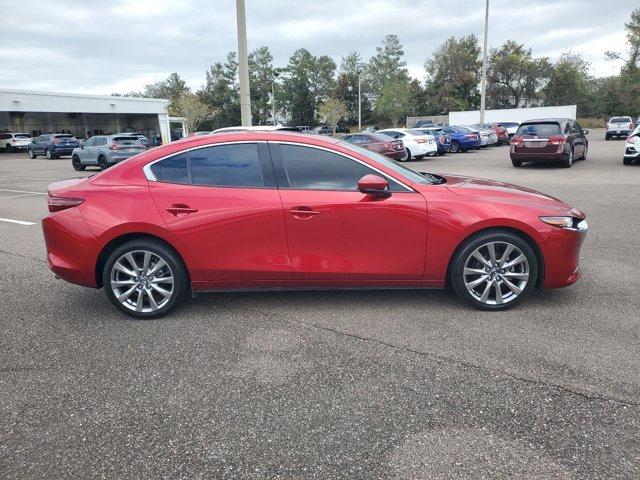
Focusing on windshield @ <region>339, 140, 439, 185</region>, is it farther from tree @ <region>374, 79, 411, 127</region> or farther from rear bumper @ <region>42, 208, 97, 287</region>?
tree @ <region>374, 79, 411, 127</region>

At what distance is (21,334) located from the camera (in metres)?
4.21

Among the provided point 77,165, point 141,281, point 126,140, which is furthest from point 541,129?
point 77,165

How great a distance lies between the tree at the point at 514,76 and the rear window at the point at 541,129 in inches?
2426

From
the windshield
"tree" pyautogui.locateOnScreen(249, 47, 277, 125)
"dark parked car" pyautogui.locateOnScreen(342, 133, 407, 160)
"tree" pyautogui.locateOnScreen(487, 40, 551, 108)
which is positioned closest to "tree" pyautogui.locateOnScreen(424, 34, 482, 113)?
"tree" pyautogui.locateOnScreen(487, 40, 551, 108)

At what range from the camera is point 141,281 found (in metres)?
4.42

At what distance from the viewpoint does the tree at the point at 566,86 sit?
65.4m

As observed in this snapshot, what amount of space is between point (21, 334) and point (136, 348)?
111cm

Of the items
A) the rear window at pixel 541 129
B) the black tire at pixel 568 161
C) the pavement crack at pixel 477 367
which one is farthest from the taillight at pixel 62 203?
the black tire at pixel 568 161

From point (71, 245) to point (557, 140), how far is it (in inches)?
628

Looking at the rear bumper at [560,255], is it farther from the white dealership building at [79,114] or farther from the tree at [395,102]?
the tree at [395,102]

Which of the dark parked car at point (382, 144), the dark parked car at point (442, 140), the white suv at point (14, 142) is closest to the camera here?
the dark parked car at point (382, 144)

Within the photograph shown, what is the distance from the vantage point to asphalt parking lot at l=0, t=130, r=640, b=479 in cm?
257

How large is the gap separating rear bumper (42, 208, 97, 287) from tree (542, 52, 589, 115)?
69.9m

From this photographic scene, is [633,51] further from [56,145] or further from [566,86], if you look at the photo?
[56,145]
